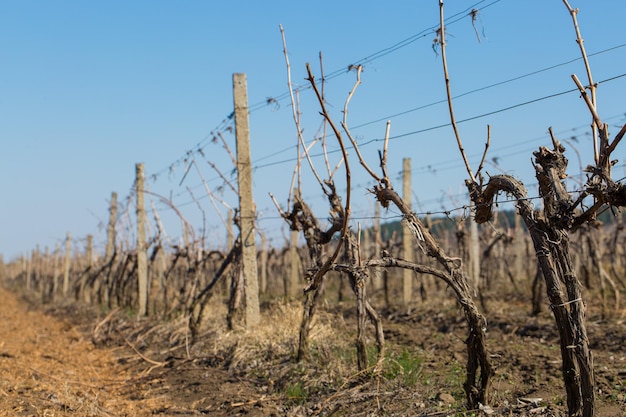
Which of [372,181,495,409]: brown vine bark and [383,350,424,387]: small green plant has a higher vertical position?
[372,181,495,409]: brown vine bark

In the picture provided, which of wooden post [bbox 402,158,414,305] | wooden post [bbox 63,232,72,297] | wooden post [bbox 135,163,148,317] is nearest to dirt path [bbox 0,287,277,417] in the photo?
wooden post [bbox 135,163,148,317]

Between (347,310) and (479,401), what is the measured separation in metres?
9.85

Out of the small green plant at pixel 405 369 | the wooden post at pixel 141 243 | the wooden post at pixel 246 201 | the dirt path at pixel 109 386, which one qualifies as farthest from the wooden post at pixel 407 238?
the small green plant at pixel 405 369

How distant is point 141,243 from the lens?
15633 millimetres

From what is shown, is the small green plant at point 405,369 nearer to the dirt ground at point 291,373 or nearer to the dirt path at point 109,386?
the dirt ground at point 291,373

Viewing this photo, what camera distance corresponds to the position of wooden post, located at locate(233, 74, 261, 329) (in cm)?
944

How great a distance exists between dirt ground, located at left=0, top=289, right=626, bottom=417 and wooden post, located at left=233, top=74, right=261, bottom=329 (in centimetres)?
46

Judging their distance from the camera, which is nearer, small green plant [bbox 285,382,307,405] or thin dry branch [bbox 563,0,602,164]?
thin dry branch [bbox 563,0,602,164]

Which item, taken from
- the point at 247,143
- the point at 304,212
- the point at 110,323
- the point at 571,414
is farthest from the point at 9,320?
the point at 571,414

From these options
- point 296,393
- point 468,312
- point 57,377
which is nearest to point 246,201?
point 57,377

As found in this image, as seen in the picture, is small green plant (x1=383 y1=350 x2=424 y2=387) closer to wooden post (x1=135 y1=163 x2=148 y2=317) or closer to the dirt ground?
the dirt ground

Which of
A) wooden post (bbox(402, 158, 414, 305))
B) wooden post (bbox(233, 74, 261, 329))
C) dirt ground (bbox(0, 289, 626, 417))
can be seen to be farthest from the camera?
wooden post (bbox(402, 158, 414, 305))

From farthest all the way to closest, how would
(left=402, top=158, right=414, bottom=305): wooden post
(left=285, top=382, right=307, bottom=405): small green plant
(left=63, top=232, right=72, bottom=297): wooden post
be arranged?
1. (left=63, top=232, right=72, bottom=297): wooden post
2. (left=402, top=158, right=414, bottom=305): wooden post
3. (left=285, top=382, right=307, bottom=405): small green plant

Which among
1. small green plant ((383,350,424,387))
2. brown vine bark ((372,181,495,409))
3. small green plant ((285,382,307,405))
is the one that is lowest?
small green plant ((285,382,307,405))
